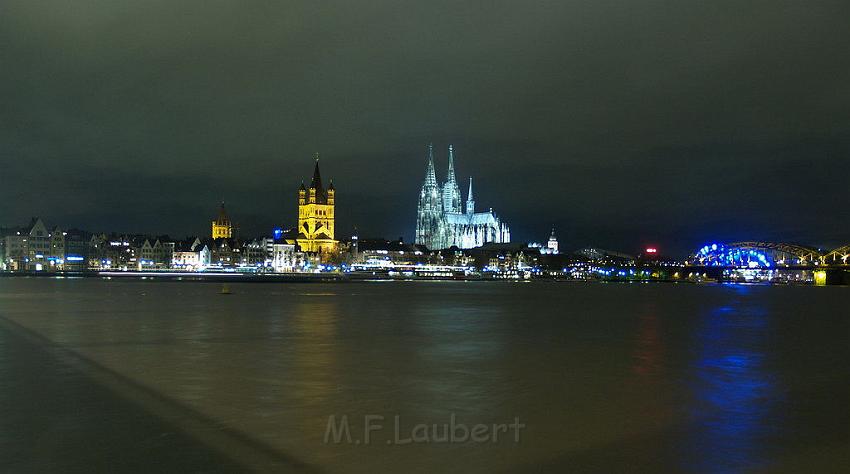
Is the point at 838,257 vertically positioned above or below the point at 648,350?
above

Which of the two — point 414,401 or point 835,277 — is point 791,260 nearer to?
point 835,277

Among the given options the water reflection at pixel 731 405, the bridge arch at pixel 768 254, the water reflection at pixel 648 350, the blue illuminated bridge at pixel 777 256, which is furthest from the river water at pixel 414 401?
the bridge arch at pixel 768 254

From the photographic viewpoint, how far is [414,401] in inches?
536

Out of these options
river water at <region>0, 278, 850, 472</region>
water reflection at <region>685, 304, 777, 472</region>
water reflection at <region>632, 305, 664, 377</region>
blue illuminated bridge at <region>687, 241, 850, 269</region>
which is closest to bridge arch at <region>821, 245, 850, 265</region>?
blue illuminated bridge at <region>687, 241, 850, 269</region>

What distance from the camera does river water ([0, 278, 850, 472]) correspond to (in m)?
9.63

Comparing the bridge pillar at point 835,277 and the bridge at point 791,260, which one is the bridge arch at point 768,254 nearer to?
the bridge at point 791,260

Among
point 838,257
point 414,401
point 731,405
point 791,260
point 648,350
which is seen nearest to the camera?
point 414,401

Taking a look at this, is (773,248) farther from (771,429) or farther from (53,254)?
(771,429)

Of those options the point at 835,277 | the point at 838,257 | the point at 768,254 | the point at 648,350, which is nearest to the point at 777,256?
the point at 768,254

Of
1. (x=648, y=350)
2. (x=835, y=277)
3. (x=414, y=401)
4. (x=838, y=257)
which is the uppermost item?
(x=838, y=257)

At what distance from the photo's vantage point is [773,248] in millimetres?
189500

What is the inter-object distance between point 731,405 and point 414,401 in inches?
226

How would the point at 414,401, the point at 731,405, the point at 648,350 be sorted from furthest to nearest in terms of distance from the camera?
the point at 648,350, the point at 731,405, the point at 414,401

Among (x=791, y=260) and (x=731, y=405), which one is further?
(x=791, y=260)
